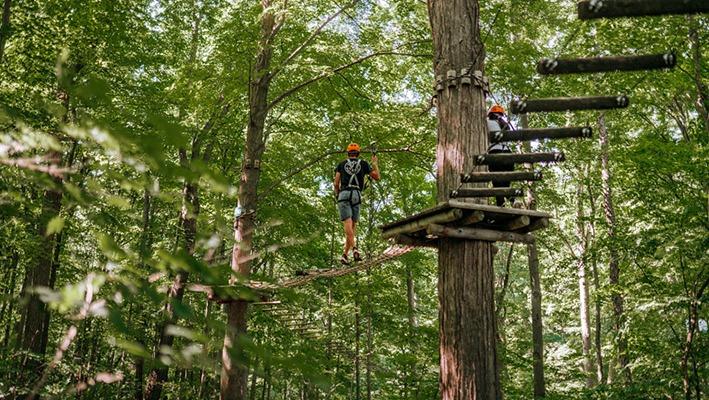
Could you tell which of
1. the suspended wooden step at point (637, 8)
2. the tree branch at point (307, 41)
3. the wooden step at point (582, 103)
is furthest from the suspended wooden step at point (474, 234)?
the tree branch at point (307, 41)

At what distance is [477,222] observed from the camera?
464 centimetres

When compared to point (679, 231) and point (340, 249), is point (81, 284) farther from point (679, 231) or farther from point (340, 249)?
point (340, 249)

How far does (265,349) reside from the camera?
0.91 metres

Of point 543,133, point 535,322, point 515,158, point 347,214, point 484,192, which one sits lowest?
point 535,322

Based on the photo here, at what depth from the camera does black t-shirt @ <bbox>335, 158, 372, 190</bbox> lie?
7.56 m

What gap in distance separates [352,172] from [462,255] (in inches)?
125

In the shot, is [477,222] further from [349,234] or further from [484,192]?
[349,234]

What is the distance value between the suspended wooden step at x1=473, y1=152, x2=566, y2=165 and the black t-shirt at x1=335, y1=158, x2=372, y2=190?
11.4ft

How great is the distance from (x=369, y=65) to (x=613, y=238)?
563cm

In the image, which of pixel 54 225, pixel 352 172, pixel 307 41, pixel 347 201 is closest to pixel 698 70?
pixel 352 172

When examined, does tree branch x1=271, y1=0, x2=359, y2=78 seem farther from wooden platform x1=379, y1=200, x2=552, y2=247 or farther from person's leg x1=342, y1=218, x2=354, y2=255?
wooden platform x1=379, y1=200, x2=552, y2=247

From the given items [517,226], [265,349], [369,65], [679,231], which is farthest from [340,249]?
[265,349]

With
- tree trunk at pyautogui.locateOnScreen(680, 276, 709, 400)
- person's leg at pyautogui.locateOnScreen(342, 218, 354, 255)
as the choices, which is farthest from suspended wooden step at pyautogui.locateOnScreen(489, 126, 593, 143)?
tree trunk at pyautogui.locateOnScreen(680, 276, 709, 400)

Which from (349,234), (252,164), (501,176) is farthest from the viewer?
(252,164)
